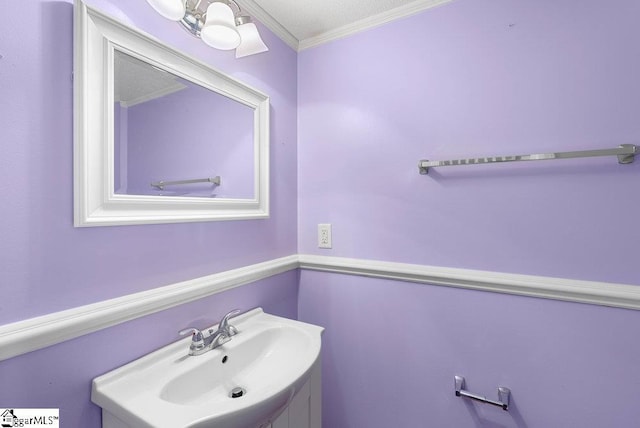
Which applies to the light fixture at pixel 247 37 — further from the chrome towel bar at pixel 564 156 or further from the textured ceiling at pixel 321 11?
the chrome towel bar at pixel 564 156

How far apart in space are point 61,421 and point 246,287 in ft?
1.95

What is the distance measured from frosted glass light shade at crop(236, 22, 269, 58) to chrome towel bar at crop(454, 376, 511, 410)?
1.44 meters

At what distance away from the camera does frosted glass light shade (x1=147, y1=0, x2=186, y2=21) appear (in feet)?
2.49

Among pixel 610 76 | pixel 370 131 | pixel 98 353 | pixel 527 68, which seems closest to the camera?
pixel 98 353

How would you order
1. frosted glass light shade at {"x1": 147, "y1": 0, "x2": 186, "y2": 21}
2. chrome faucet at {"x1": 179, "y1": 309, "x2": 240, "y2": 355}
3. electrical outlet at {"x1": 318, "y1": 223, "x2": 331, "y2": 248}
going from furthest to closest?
electrical outlet at {"x1": 318, "y1": 223, "x2": 331, "y2": 248}
chrome faucet at {"x1": 179, "y1": 309, "x2": 240, "y2": 355}
frosted glass light shade at {"x1": 147, "y1": 0, "x2": 186, "y2": 21}

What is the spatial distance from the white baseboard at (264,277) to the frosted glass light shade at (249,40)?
82 cm

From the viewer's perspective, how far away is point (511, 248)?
3.29 ft

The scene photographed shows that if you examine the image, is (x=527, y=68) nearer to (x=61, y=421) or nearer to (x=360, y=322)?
(x=360, y=322)

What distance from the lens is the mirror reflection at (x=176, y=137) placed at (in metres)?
0.77

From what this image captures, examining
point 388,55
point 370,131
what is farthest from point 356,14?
point 370,131

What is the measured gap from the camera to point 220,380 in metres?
0.89

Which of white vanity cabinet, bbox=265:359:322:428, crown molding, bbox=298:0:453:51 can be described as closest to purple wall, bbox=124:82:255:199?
crown molding, bbox=298:0:453:51

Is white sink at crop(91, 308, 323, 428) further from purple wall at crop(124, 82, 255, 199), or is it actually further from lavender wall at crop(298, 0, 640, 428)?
purple wall at crop(124, 82, 255, 199)

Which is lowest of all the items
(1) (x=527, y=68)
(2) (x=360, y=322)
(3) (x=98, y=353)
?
(2) (x=360, y=322)
